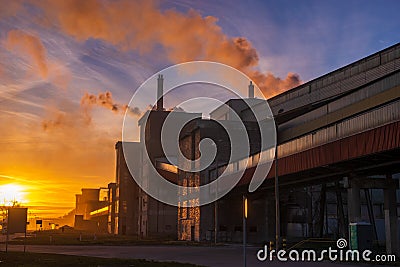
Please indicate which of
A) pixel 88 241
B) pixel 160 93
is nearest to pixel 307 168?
pixel 88 241

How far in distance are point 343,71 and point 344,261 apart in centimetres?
3182

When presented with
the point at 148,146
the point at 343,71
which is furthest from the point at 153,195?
the point at 343,71

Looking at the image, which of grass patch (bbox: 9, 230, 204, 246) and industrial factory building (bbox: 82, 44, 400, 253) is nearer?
industrial factory building (bbox: 82, 44, 400, 253)

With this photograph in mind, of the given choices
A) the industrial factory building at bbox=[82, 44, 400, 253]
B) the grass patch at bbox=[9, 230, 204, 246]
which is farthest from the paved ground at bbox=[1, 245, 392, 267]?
the grass patch at bbox=[9, 230, 204, 246]

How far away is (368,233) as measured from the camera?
3170cm

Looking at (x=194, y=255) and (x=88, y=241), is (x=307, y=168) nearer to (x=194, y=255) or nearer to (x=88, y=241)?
(x=194, y=255)

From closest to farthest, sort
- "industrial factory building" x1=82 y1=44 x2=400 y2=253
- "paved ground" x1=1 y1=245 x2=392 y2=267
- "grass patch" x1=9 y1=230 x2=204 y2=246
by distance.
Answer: "paved ground" x1=1 y1=245 x2=392 y2=267 → "industrial factory building" x1=82 y1=44 x2=400 y2=253 → "grass patch" x1=9 y1=230 x2=204 y2=246

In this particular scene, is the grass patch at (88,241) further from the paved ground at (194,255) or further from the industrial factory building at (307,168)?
the paved ground at (194,255)

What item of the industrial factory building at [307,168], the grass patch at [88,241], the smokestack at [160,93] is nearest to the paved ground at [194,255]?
the industrial factory building at [307,168]

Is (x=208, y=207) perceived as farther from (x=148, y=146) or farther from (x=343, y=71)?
(x=148, y=146)

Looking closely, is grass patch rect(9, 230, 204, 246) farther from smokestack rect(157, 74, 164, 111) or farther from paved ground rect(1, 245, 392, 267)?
smokestack rect(157, 74, 164, 111)

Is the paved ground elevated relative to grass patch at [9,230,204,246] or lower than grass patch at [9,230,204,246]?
elevated

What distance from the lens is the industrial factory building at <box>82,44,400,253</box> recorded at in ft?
111

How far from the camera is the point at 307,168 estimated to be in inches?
1500
